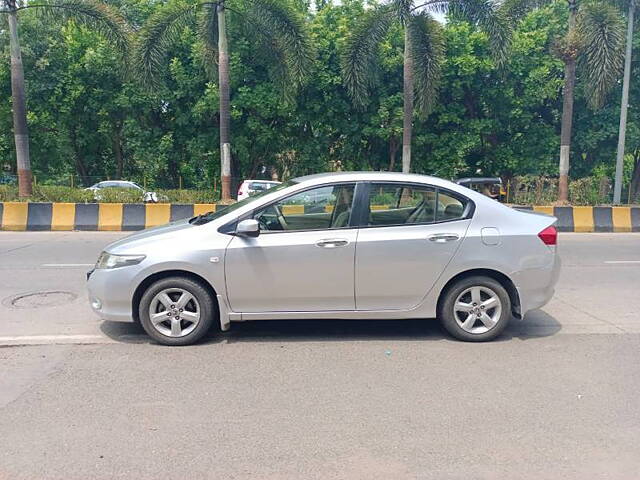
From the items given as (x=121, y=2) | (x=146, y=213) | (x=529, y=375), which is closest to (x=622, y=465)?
(x=529, y=375)

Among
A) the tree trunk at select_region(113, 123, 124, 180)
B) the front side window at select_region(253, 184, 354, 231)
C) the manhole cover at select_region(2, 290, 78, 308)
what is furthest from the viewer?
the tree trunk at select_region(113, 123, 124, 180)

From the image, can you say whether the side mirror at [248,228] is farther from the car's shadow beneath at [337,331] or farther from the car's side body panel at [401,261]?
the car's shadow beneath at [337,331]

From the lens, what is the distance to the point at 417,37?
1902cm

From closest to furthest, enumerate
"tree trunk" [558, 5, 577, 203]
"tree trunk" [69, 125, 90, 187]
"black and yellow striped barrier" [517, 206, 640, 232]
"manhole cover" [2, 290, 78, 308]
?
"manhole cover" [2, 290, 78, 308]
"black and yellow striped barrier" [517, 206, 640, 232]
"tree trunk" [558, 5, 577, 203]
"tree trunk" [69, 125, 90, 187]

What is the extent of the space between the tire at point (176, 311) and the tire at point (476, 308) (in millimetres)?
2254

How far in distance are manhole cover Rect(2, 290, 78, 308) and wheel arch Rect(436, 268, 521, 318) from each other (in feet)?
15.0

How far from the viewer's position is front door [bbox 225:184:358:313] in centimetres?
503

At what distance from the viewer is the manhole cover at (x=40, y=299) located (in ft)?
21.8

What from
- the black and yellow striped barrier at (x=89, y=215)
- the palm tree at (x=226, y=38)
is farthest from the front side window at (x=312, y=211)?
the palm tree at (x=226, y=38)

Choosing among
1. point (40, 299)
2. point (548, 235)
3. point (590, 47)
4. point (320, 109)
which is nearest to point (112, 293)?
point (40, 299)

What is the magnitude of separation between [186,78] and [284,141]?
5.48 metres

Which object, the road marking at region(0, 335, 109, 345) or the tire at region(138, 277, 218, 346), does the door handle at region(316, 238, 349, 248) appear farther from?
the road marking at region(0, 335, 109, 345)

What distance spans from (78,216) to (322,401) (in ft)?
41.6

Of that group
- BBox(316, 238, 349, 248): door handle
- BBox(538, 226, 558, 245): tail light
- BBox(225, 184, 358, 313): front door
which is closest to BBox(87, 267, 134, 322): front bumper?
BBox(225, 184, 358, 313): front door
